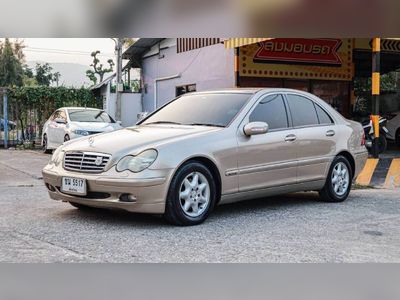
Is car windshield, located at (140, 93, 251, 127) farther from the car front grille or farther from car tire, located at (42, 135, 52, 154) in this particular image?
car tire, located at (42, 135, 52, 154)

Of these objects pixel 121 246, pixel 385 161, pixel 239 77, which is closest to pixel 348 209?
pixel 121 246

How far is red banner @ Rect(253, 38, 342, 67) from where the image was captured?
15.2 m

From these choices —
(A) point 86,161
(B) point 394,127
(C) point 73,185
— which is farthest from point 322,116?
(B) point 394,127

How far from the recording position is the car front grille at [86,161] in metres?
5.10

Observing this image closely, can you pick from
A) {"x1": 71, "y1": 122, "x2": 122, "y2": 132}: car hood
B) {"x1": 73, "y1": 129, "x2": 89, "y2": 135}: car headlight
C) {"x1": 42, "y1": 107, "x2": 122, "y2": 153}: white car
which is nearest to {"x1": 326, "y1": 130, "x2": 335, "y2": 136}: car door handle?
{"x1": 42, "y1": 107, "x2": 122, "y2": 153}: white car

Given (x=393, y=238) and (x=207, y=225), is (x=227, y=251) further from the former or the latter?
(x=393, y=238)

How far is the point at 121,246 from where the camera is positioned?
4.31 meters

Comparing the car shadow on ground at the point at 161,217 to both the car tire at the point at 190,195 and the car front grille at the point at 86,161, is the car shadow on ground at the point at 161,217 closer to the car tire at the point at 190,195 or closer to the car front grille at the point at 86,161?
the car tire at the point at 190,195

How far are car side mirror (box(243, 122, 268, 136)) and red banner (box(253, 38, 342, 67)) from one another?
9465 millimetres

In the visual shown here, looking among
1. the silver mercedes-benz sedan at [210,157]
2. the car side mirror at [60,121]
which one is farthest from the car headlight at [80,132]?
the silver mercedes-benz sedan at [210,157]

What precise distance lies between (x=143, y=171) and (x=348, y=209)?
2.80 meters

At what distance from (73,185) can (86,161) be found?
0.27 m

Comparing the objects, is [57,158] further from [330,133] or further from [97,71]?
[97,71]

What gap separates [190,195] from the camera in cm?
521
